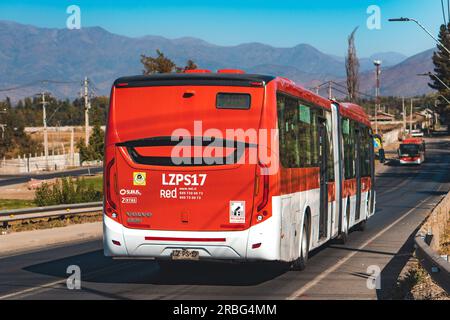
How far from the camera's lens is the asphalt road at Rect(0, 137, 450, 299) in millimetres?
13031

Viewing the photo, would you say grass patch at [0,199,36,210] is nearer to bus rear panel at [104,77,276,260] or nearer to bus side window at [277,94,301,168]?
bus side window at [277,94,301,168]

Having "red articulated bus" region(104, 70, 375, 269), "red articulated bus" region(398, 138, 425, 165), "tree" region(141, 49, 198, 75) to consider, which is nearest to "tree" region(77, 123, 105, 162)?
"tree" region(141, 49, 198, 75)

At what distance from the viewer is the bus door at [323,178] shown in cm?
1769

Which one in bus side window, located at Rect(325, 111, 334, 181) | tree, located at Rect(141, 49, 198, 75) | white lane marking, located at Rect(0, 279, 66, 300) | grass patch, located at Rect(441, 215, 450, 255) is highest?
tree, located at Rect(141, 49, 198, 75)

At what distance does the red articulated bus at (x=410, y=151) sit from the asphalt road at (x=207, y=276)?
67.2 metres

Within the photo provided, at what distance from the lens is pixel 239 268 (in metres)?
16.8

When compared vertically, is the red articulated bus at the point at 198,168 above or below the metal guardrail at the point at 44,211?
above

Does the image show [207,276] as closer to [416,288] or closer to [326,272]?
[326,272]

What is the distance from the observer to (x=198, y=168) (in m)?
13.4

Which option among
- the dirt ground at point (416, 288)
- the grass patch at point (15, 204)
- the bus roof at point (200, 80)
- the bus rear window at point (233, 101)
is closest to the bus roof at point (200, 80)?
the bus roof at point (200, 80)

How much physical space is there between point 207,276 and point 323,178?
377cm

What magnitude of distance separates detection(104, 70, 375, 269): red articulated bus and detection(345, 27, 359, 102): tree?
88.9m

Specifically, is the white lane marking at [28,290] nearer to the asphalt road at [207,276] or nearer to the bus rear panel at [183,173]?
the asphalt road at [207,276]
